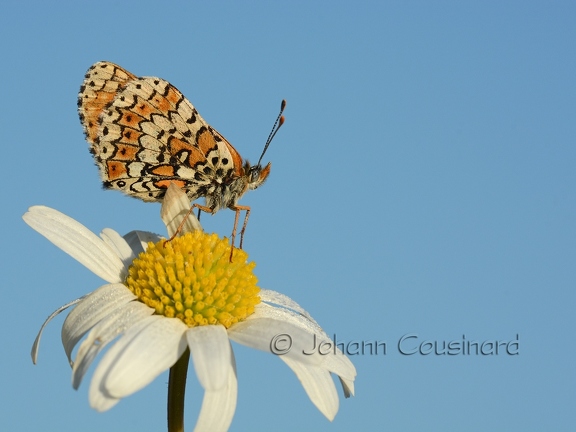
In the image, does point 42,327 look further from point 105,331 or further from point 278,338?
point 278,338

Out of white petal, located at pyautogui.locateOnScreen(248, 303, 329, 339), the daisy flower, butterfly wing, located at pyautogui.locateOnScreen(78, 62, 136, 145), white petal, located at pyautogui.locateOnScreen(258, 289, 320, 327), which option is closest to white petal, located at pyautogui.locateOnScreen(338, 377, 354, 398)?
the daisy flower

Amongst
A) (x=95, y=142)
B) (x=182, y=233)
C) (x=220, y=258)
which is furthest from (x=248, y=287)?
(x=95, y=142)

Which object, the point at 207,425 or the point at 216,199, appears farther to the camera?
the point at 216,199

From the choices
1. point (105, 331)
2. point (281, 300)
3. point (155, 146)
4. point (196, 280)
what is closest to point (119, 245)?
point (196, 280)

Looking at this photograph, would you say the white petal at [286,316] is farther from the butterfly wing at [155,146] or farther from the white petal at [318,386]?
the butterfly wing at [155,146]

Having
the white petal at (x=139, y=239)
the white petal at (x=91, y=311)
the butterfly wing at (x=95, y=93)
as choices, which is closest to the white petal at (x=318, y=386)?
the white petal at (x=91, y=311)

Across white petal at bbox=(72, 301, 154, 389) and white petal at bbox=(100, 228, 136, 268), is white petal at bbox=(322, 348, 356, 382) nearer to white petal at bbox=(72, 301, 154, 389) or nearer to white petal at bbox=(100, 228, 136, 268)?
white petal at bbox=(72, 301, 154, 389)

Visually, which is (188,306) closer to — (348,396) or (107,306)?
(107,306)
